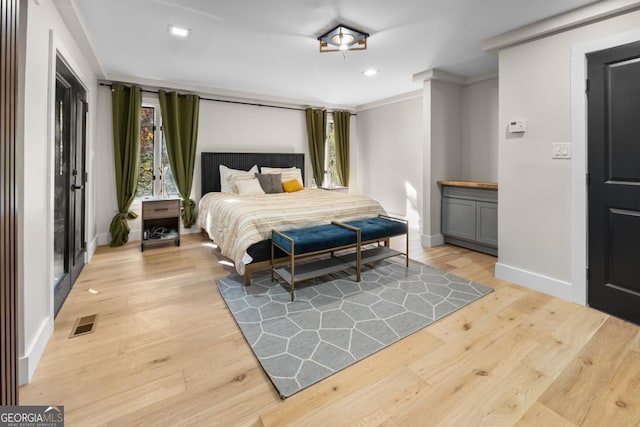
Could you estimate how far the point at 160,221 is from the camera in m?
4.61

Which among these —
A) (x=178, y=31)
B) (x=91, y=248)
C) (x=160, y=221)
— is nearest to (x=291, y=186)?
(x=160, y=221)

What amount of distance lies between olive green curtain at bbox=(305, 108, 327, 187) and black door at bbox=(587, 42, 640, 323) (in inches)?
167

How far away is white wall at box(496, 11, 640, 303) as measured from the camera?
2570 millimetres

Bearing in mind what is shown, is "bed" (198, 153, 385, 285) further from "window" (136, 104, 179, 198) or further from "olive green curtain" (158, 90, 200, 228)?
"window" (136, 104, 179, 198)

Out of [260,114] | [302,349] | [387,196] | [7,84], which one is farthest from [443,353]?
[260,114]

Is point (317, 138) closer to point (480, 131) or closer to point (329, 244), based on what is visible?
point (480, 131)

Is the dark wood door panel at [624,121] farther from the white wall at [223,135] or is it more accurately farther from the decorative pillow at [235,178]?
the white wall at [223,135]

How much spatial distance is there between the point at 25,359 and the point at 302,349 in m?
1.49

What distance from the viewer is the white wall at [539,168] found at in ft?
8.43

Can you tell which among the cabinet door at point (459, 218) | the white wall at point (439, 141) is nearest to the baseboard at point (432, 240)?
the white wall at point (439, 141)

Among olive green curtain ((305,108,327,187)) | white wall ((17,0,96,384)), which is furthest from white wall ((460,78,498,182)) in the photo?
white wall ((17,0,96,384))

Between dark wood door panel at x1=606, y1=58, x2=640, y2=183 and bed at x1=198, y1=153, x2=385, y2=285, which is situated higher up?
dark wood door panel at x1=606, y1=58, x2=640, y2=183

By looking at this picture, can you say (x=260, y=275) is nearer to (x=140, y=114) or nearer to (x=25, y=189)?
(x=25, y=189)

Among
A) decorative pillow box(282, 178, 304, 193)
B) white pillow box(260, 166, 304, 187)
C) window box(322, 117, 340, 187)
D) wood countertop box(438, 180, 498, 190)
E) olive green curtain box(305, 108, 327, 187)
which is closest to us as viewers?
wood countertop box(438, 180, 498, 190)
